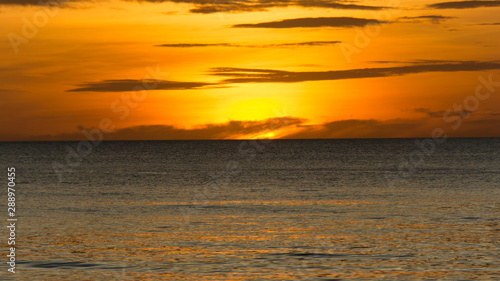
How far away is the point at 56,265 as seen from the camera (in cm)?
2633

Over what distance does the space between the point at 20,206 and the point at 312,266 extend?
27.3 meters

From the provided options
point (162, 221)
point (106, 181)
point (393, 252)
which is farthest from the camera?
point (106, 181)

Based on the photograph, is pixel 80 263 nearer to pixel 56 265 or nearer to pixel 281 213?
pixel 56 265

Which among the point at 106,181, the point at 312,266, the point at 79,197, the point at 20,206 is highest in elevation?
the point at 106,181

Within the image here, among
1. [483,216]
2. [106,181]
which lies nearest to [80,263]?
[483,216]

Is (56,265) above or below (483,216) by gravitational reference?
below

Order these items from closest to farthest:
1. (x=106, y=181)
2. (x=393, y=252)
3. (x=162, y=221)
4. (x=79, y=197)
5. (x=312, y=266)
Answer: (x=312, y=266), (x=393, y=252), (x=162, y=221), (x=79, y=197), (x=106, y=181)

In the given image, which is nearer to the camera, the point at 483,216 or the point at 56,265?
the point at 56,265

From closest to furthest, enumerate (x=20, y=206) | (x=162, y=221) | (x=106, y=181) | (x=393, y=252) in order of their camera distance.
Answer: (x=393, y=252)
(x=162, y=221)
(x=20, y=206)
(x=106, y=181)

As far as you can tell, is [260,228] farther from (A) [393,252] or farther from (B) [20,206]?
(B) [20,206]

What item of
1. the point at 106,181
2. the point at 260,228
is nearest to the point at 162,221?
the point at 260,228

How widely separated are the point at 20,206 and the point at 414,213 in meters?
26.5

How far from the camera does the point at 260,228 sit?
35.4 metres

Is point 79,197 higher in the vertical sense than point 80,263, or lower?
higher
